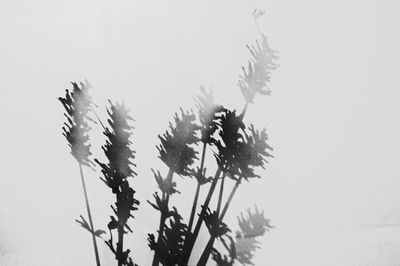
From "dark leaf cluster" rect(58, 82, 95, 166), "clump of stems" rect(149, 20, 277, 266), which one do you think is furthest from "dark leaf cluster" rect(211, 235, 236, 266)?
"dark leaf cluster" rect(58, 82, 95, 166)

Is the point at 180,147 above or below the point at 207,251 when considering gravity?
above

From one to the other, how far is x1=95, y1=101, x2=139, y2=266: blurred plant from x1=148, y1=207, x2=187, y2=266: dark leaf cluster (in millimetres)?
453

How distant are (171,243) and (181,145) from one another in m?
1.63

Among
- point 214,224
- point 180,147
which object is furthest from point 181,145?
point 214,224

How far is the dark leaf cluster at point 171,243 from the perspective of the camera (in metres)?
6.42

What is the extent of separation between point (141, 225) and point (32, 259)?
82.5 feet

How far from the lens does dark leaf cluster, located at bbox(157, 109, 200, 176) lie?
7078 mm

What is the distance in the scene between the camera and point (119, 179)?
6.62 metres

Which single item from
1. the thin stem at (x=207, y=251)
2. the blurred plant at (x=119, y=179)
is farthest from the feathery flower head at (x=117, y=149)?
the thin stem at (x=207, y=251)

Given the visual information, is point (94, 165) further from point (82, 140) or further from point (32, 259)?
point (32, 259)

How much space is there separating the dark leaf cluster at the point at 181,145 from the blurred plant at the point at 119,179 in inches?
24.2

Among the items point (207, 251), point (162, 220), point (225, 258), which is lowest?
point (225, 258)

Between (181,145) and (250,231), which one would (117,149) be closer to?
(181,145)

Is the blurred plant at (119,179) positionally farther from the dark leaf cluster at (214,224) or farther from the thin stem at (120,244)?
the dark leaf cluster at (214,224)
